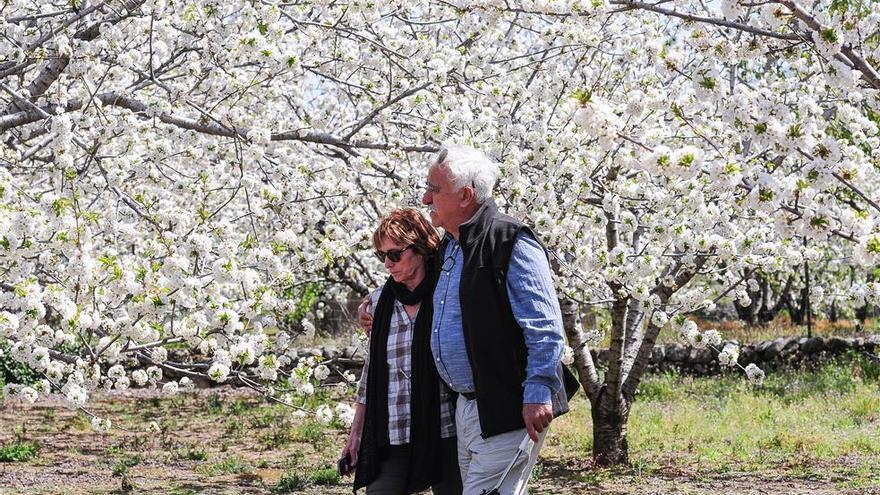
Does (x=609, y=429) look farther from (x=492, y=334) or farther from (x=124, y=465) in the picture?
(x=492, y=334)

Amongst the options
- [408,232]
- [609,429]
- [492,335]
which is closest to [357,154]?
[609,429]

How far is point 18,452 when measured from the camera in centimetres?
830

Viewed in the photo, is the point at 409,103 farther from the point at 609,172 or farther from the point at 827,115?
the point at 827,115

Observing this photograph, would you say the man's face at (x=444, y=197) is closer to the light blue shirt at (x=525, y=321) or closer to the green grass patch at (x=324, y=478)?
the light blue shirt at (x=525, y=321)

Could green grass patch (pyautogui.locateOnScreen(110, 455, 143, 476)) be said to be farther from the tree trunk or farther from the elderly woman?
the elderly woman

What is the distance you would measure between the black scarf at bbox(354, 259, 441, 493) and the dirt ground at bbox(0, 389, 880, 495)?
9.33ft

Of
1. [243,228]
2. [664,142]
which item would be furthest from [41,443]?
[664,142]

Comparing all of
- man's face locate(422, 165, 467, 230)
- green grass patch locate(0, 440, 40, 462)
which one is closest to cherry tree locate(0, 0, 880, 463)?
man's face locate(422, 165, 467, 230)

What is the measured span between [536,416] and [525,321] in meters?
0.29

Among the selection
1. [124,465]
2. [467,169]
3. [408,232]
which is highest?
[467,169]

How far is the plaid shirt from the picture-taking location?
332 centimetres

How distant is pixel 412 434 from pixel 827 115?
16.0 feet

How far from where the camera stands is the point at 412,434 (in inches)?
130

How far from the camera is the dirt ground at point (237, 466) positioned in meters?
6.79
